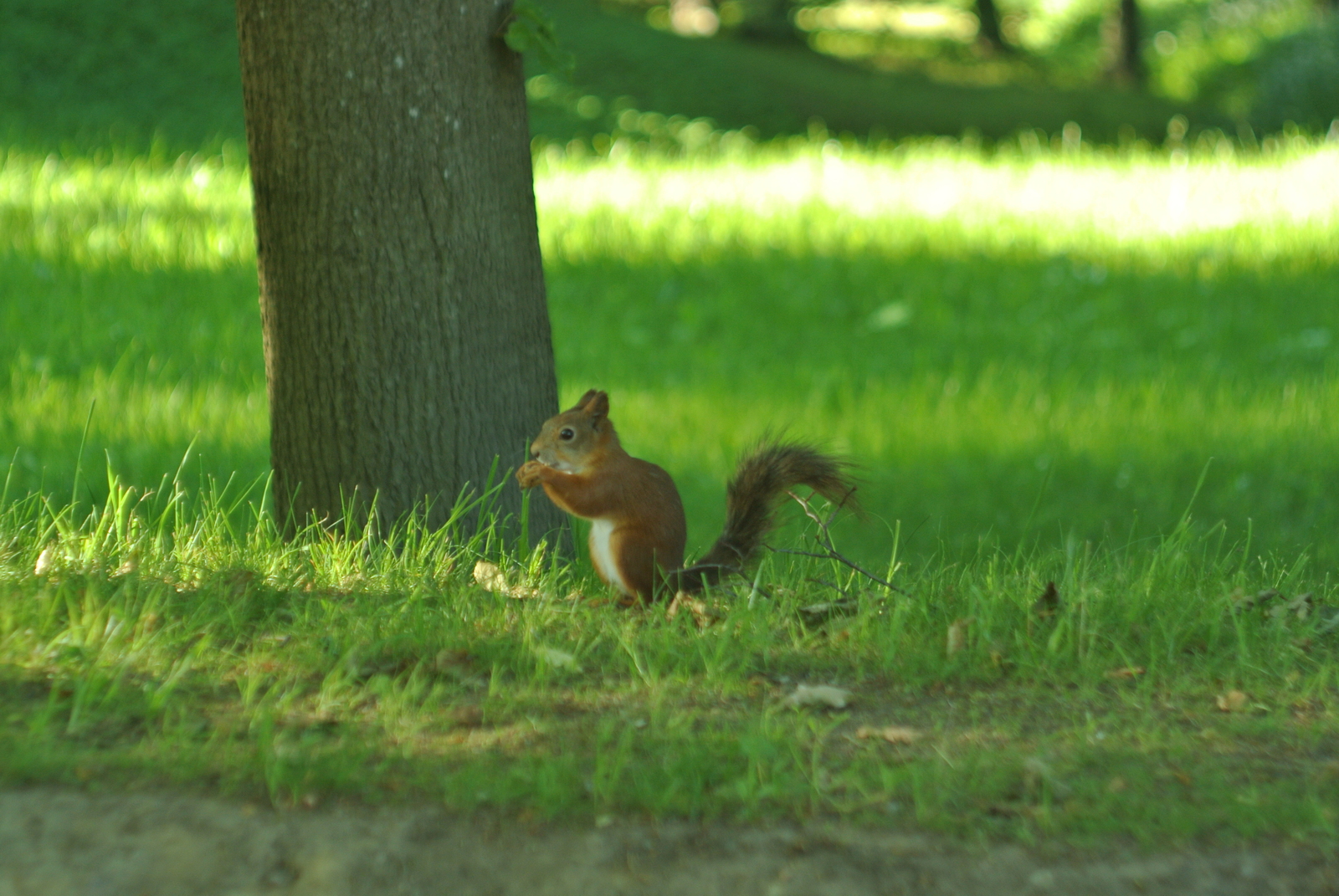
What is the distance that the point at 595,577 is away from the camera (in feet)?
13.0

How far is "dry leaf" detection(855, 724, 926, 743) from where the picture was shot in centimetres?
285

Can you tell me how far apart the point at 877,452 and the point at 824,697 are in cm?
360

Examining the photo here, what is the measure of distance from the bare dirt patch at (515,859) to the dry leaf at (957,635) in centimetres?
89

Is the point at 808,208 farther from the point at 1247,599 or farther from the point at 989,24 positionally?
the point at 989,24

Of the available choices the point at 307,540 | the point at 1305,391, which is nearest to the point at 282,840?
the point at 307,540

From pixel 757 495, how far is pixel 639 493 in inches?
14.2

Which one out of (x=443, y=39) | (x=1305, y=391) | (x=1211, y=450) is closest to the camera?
(x=443, y=39)

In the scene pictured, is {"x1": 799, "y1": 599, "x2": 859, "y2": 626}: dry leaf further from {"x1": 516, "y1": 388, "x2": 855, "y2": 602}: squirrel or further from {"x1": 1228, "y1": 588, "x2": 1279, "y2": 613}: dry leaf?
{"x1": 1228, "y1": 588, "x2": 1279, "y2": 613}: dry leaf

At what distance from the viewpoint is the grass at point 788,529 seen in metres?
2.67

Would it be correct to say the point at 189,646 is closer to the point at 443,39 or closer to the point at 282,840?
the point at 282,840

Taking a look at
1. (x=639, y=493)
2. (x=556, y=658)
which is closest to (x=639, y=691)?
(x=556, y=658)

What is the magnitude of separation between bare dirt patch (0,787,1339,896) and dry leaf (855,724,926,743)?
398 millimetres

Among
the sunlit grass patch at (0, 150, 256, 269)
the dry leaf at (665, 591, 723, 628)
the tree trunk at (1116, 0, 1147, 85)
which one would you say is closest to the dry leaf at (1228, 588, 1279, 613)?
the dry leaf at (665, 591, 723, 628)

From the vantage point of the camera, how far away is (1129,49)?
99.0ft
